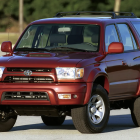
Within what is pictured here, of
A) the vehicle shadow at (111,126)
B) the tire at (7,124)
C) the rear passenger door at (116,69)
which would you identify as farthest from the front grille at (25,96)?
the vehicle shadow at (111,126)

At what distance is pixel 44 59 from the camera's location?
8430mm

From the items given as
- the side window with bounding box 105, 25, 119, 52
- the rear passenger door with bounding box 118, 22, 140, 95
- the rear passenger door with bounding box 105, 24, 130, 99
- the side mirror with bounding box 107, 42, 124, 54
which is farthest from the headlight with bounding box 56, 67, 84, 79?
the rear passenger door with bounding box 118, 22, 140, 95

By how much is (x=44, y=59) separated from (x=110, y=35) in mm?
1733

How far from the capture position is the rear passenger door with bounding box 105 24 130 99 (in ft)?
30.2

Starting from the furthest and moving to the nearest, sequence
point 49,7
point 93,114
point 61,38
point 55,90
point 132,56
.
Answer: point 49,7 < point 132,56 < point 61,38 < point 93,114 < point 55,90

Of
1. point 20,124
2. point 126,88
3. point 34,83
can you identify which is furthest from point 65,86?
point 20,124

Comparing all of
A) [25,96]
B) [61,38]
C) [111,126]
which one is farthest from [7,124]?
[111,126]

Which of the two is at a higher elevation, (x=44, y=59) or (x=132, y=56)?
(x=44, y=59)

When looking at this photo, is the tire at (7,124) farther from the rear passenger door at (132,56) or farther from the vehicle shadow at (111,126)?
the rear passenger door at (132,56)

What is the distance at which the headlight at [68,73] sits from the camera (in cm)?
820

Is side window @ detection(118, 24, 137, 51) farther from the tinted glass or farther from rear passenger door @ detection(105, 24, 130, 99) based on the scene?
rear passenger door @ detection(105, 24, 130, 99)

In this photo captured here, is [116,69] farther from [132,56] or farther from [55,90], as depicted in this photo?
Answer: [55,90]

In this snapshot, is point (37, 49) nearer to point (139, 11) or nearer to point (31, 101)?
point (31, 101)

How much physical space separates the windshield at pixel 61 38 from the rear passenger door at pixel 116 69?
0.27 metres
